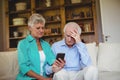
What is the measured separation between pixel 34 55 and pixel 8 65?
0.87 m

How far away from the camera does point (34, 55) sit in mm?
2061

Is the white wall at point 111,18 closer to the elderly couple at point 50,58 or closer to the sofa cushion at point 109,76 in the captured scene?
the sofa cushion at point 109,76

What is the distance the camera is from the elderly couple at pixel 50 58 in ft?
6.50

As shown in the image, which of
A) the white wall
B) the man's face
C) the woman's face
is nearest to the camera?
the woman's face

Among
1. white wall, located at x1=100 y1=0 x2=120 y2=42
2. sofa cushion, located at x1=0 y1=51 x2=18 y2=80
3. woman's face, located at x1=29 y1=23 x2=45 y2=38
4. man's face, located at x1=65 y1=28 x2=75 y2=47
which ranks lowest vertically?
sofa cushion, located at x1=0 y1=51 x2=18 y2=80

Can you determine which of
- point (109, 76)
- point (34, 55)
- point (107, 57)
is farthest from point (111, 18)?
point (34, 55)

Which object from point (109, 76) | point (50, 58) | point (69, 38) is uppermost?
point (69, 38)

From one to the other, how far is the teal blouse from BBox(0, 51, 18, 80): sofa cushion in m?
0.69

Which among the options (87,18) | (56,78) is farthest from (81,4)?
(56,78)

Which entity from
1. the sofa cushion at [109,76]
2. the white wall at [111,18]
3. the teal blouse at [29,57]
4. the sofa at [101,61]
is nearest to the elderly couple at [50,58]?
the teal blouse at [29,57]

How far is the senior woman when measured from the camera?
2.00 metres

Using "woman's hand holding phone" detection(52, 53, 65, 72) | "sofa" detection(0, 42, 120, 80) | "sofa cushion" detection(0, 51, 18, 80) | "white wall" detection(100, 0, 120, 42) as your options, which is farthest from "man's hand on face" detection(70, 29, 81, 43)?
"white wall" detection(100, 0, 120, 42)

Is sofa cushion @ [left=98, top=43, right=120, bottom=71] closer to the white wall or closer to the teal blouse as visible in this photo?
the teal blouse

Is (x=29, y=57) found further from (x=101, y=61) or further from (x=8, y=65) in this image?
(x=101, y=61)
